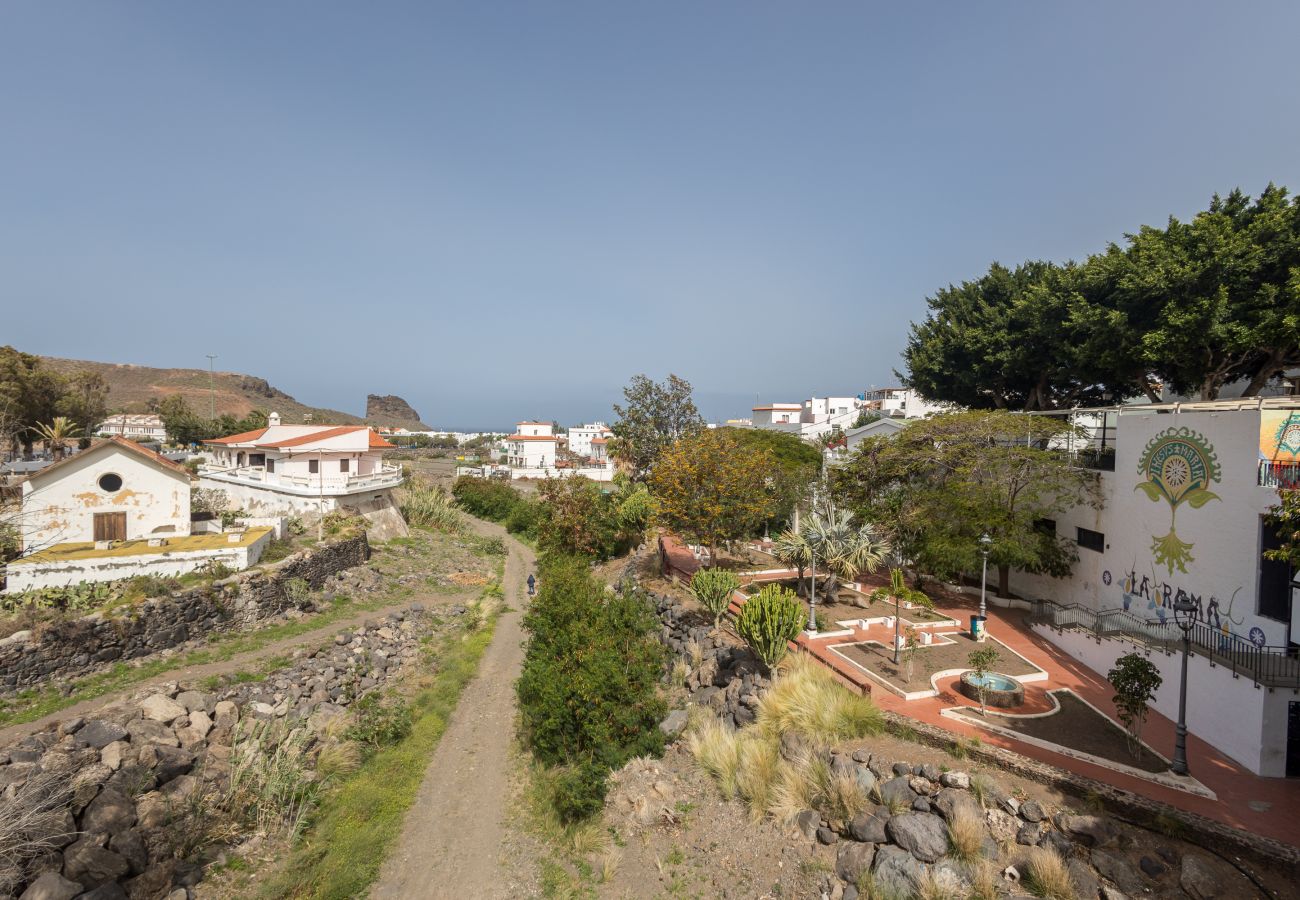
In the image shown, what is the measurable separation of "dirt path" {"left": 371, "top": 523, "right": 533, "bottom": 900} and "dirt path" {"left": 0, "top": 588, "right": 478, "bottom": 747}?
19.5 ft

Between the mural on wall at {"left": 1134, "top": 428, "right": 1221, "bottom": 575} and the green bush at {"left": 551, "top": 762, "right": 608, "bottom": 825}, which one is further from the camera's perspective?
the mural on wall at {"left": 1134, "top": 428, "right": 1221, "bottom": 575}

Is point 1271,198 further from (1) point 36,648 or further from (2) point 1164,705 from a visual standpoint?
(1) point 36,648

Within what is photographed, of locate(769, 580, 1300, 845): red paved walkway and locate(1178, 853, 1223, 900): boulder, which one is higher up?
locate(769, 580, 1300, 845): red paved walkway

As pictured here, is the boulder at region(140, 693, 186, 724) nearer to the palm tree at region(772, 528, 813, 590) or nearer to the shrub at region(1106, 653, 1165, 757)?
the palm tree at region(772, 528, 813, 590)

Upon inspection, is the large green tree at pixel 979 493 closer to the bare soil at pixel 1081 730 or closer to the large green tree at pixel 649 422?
the bare soil at pixel 1081 730

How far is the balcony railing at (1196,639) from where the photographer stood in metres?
9.32

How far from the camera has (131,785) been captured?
409 inches

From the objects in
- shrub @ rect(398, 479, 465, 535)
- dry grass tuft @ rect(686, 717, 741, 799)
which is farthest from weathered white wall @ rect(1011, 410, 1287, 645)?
shrub @ rect(398, 479, 465, 535)

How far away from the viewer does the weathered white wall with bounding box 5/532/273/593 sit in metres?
16.1

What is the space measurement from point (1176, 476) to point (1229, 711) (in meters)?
5.83

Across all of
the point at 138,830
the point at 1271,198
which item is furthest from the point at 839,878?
the point at 1271,198

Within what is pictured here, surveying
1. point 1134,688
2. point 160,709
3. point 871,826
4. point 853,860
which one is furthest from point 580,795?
point 1134,688

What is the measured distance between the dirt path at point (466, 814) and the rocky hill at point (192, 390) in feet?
260

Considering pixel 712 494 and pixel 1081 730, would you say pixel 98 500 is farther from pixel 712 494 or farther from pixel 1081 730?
pixel 1081 730
